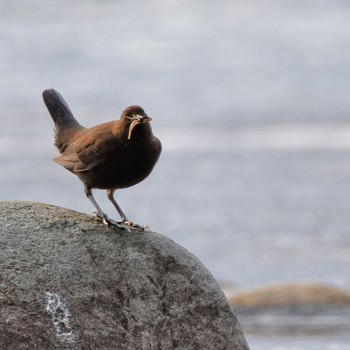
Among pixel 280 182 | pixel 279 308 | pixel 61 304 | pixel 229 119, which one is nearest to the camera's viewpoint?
pixel 61 304

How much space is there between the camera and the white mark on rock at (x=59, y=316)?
17.5 ft

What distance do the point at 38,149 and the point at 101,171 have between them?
13416mm

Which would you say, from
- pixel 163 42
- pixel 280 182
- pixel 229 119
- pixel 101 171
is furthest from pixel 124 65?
pixel 101 171

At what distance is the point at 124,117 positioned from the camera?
231 inches

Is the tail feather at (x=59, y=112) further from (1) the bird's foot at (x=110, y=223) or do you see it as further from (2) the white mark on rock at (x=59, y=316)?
(2) the white mark on rock at (x=59, y=316)

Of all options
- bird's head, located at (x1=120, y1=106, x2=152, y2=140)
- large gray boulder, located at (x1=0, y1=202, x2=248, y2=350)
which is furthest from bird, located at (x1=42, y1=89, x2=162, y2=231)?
large gray boulder, located at (x1=0, y1=202, x2=248, y2=350)

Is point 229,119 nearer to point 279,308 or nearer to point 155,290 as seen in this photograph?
point 279,308

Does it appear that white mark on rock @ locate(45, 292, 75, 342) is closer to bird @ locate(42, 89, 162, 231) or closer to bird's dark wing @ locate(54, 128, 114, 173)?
bird @ locate(42, 89, 162, 231)

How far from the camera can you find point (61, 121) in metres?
6.88

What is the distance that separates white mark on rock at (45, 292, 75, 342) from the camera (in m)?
5.33

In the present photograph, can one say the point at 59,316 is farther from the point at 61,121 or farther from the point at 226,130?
the point at 226,130

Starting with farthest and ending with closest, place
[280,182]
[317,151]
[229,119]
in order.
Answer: [229,119] < [317,151] < [280,182]

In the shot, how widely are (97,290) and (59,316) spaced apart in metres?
0.27

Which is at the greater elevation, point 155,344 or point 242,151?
point 242,151
